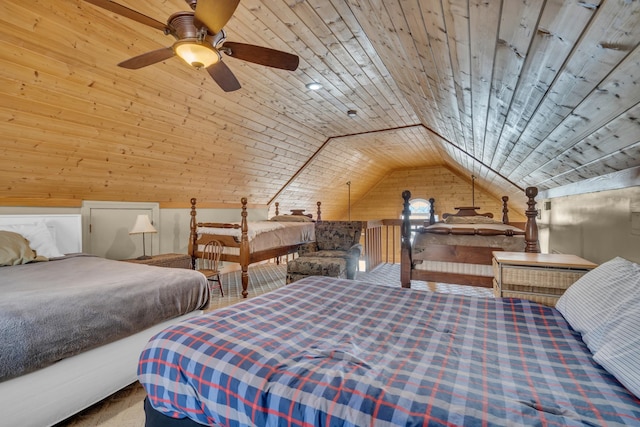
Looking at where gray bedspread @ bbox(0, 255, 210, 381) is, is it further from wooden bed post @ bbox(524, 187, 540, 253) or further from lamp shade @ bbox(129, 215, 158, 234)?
wooden bed post @ bbox(524, 187, 540, 253)

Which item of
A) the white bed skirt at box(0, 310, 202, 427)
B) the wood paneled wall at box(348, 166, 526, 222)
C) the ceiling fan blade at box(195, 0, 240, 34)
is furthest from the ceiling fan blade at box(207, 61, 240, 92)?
the wood paneled wall at box(348, 166, 526, 222)

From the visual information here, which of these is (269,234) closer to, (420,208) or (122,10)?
(122,10)

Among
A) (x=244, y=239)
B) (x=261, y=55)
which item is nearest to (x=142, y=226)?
(x=244, y=239)

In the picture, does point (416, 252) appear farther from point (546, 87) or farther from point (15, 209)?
point (15, 209)

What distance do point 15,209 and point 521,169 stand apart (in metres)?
5.38

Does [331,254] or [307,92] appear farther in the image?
[331,254]

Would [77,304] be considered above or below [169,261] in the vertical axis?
above

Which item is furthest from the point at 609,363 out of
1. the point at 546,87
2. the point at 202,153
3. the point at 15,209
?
the point at 15,209

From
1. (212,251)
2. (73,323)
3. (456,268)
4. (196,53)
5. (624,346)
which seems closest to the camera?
(624,346)

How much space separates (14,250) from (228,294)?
2201mm

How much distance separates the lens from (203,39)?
5.41ft

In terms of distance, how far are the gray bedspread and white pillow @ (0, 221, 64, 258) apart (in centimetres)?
40

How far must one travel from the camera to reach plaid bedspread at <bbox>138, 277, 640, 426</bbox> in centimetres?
80

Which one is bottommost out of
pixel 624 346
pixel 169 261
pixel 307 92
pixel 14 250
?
pixel 169 261
